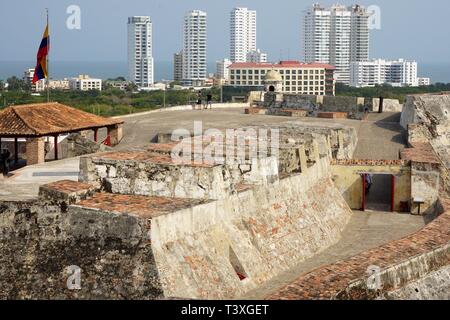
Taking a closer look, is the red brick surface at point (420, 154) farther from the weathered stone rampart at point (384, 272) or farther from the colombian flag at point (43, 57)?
the colombian flag at point (43, 57)

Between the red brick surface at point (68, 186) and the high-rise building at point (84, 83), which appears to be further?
the high-rise building at point (84, 83)

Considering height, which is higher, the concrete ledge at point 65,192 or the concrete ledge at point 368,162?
the concrete ledge at point 65,192

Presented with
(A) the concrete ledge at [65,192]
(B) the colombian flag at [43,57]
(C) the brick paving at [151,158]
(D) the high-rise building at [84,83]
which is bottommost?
(D) the high-rise building at [84,83]

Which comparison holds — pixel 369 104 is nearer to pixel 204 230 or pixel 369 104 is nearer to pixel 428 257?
pixel 428 257

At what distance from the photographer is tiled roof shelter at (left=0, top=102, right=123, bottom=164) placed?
2170 centimetres

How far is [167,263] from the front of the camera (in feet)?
44.6

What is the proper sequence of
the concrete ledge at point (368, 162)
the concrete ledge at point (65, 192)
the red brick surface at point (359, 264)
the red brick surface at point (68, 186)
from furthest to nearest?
the concrete ledge at point (368, 162) < the red brick surface at point (68, 186) < the concrete ledge at point (65, 192) < the red brick surface at point (359, 264)

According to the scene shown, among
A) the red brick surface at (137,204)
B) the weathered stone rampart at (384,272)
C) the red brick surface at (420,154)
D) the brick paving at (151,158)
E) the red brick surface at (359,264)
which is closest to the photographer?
the red brick surface at (359,264)

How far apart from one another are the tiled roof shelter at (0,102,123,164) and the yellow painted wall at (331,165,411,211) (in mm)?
6293

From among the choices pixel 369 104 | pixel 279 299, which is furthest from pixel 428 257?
pixel 369 104

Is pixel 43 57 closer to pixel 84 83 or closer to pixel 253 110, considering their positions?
pixel 253 110

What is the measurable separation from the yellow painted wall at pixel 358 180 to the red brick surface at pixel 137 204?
31.4 ft

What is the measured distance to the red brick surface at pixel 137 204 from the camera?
14.3 meters

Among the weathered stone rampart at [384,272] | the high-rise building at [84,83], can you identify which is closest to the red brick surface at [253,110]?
the weathered stone rampart at [384,272]
